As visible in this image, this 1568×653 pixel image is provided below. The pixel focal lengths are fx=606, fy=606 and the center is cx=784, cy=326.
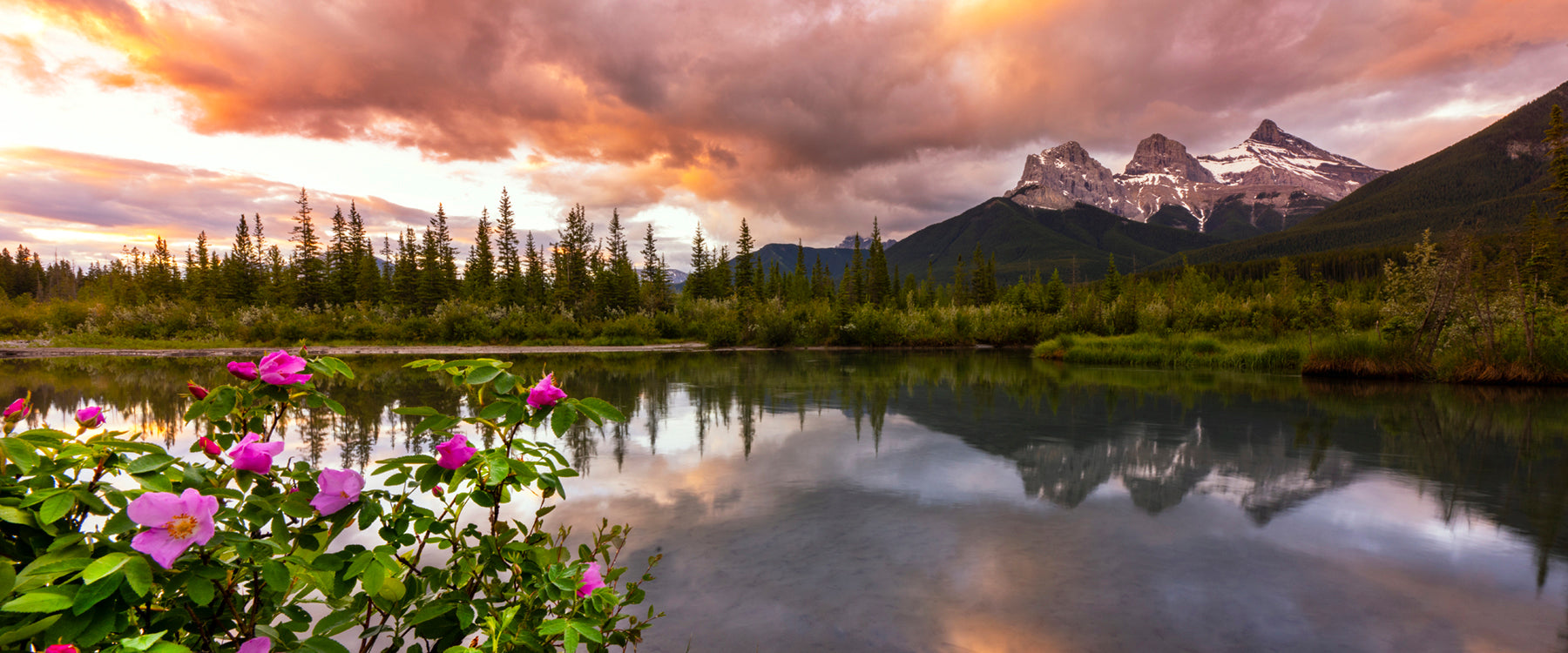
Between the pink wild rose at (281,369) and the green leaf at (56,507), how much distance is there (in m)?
0.46

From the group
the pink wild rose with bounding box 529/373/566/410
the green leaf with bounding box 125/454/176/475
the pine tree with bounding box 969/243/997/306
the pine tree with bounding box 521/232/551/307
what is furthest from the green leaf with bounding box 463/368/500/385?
the pine tree with bounding box 969/243/997/306

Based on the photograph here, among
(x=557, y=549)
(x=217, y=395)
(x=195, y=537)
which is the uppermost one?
(x=217, y=395)

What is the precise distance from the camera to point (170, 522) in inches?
45.6

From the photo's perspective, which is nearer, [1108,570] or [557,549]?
[557,549]

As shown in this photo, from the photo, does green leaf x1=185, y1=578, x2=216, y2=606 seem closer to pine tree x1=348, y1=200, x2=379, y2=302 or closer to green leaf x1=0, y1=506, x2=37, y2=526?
green leaf x1=0, y1=506, x2=37, y2=526

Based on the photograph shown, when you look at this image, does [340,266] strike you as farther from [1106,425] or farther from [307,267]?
[1106,425]

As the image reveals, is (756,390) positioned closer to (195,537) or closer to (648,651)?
(648,651)

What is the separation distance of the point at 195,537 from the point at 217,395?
62cm

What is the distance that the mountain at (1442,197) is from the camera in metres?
140

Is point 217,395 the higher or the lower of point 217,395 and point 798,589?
the higher

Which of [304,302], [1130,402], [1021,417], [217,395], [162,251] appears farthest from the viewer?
[162,251]

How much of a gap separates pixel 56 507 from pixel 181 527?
0.64ft

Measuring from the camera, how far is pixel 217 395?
5.20 ft

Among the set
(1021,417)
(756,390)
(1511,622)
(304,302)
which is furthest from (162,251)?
(1511,622)
